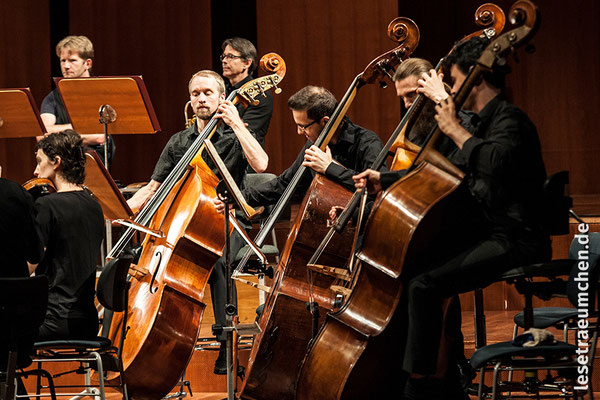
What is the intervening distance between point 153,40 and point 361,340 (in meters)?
4.36

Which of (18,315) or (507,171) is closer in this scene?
(507,171)

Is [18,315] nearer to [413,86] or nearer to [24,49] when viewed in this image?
[413,86]

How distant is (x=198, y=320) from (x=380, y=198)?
131 cm

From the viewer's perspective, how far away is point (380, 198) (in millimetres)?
2730

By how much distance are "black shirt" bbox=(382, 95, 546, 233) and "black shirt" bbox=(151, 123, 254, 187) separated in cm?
175

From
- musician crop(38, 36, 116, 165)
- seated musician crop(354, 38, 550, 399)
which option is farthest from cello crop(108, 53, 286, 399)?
seated musician crop(354, 38, 550, 399)

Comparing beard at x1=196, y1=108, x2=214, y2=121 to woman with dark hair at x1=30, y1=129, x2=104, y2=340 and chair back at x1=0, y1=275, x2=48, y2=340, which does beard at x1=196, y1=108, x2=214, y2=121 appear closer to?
woman with dark hair at x1=30, y1=129, x2=104, y2=340

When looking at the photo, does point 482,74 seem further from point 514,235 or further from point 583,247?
point 583,247

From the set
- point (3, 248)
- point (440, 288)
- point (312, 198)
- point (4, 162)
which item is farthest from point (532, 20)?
point (4, 162)

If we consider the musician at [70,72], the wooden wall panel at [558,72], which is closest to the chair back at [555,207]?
the musician at [70,72]

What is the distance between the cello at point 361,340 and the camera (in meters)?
2.73

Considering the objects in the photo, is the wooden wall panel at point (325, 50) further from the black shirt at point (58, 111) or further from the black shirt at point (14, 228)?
the black shirt at point (14, 228)

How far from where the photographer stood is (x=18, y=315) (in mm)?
2936

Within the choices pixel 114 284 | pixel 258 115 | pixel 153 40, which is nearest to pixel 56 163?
pixel 114 284
